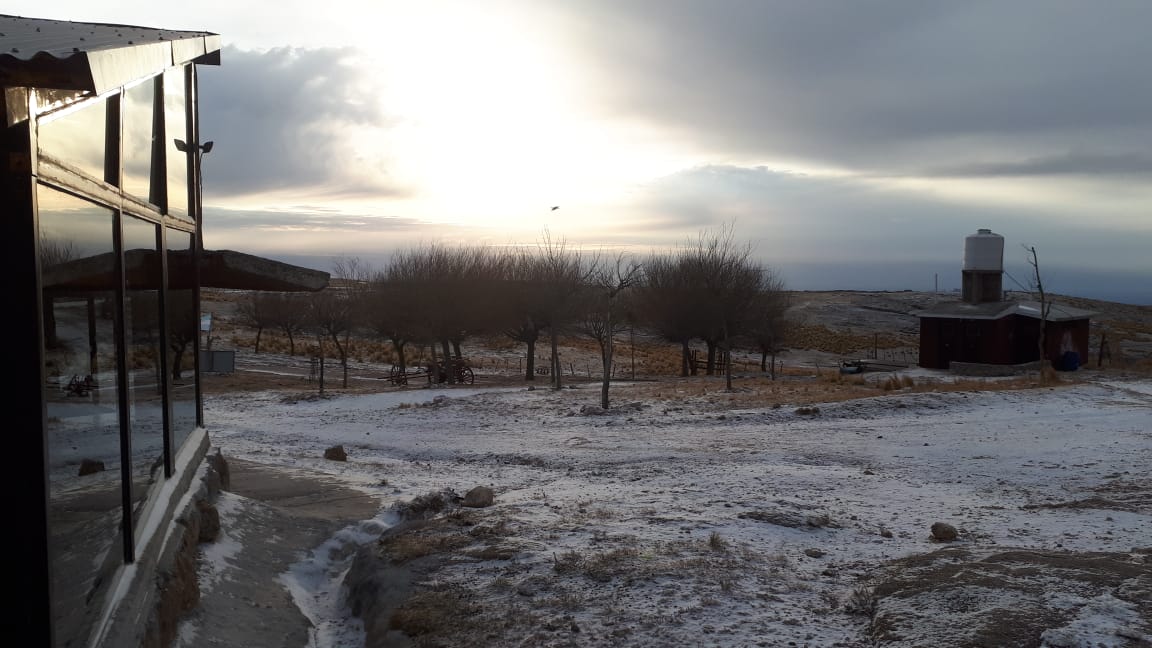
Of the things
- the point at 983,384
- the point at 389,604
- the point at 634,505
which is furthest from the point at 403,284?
the point at 389,604

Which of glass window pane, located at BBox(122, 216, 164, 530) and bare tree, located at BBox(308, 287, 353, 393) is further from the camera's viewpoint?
bare tree, located at BBox(308, 287, 353, 393)

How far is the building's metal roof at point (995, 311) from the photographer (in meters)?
27.4

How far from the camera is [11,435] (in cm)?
294

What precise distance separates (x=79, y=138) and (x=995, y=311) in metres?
29.4

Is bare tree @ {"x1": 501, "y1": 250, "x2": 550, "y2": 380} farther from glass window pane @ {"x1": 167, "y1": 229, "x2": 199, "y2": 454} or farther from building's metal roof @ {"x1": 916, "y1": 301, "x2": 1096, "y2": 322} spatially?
glass window pane @ {"x1": 167, "y1": 229, "x2": 199, "y2": 454}

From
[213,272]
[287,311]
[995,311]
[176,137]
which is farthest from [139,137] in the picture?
[287,311]

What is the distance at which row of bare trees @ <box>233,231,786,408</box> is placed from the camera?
31.4 metres

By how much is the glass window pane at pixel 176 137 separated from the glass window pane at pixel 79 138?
241 centimetres

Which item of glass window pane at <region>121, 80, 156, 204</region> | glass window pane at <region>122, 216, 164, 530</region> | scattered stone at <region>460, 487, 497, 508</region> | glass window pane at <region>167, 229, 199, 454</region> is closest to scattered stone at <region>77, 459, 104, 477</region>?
glass window pane at <region>122, 216, 164, 530</region>

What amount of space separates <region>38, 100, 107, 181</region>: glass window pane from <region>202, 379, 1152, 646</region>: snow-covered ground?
11.1 feet

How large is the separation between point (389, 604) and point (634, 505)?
330 centimetres

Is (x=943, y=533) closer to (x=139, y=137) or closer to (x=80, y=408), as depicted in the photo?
(x=80, y=408)

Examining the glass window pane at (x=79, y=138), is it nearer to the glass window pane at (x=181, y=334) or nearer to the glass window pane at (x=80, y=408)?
the glass window pane at (x=80, y=408)

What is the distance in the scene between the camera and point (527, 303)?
33000 millimetres
